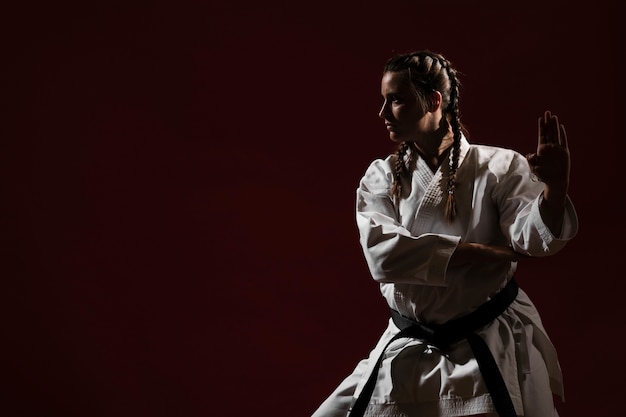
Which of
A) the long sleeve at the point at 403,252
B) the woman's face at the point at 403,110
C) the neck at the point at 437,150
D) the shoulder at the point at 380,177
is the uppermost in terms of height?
the woman's face at the point at 403,110

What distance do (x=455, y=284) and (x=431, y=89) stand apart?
21.6 inches

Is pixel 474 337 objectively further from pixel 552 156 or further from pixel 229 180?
pixel 229 180

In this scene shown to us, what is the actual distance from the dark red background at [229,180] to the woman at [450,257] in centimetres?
118

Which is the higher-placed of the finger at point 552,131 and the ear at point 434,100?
the ear at point 434,100

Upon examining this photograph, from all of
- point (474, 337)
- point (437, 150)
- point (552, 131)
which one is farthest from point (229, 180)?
point (552, 131)

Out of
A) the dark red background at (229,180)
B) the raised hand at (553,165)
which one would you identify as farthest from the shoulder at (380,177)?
the dark red background at (229,180)

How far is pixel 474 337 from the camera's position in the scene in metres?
2.27

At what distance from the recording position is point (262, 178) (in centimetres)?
366

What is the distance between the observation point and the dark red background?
3602mm

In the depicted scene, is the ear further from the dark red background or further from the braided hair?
the dark red background

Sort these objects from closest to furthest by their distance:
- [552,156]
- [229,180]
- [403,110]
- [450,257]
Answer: [552,156] → [450,257] → [403,110] → [229,180]

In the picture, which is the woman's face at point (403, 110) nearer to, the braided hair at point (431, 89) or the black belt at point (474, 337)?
the braided hair at point (431, 89)

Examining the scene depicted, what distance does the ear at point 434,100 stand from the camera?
2.41 metres

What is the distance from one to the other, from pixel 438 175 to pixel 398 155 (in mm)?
183
